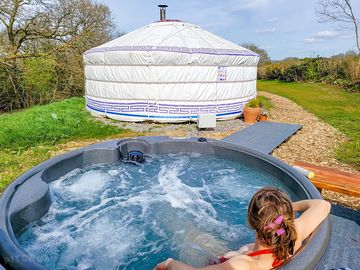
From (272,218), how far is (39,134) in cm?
533

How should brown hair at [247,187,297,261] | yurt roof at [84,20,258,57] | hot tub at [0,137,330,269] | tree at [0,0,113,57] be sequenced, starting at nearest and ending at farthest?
brown hair at [247,187,297,261], hot tub at [0,137,330,269], yurt roof at [84,20,258,57], tree at [0,0,113,57]

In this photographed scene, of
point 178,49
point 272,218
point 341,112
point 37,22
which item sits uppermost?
point 37,22

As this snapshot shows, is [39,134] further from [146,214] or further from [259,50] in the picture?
[259,50]

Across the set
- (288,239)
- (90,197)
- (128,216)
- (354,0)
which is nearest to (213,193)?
(128,216)

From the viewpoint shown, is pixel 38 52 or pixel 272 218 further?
pixel 38 52

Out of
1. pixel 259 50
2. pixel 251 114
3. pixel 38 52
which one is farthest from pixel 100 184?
pixel 259 50

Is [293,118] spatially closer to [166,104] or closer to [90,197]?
[166,104]

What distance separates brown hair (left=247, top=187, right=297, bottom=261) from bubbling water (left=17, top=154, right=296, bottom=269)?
2.75 feet

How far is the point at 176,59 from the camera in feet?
22.1

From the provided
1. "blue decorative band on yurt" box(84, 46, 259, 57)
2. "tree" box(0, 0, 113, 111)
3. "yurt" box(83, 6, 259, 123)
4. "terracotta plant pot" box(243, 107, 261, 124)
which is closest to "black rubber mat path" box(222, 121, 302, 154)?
"terracotta plant pot" box(243, 107, 261, 124)

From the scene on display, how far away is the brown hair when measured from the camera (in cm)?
142

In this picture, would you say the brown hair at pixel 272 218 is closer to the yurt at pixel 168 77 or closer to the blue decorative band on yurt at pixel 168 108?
the yurt at pixel 168 77

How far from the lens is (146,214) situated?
316 cm

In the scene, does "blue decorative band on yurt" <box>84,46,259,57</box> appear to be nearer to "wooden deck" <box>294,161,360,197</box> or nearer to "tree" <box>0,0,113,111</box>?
"wooden deck" <box>294,161,360,197</box>
